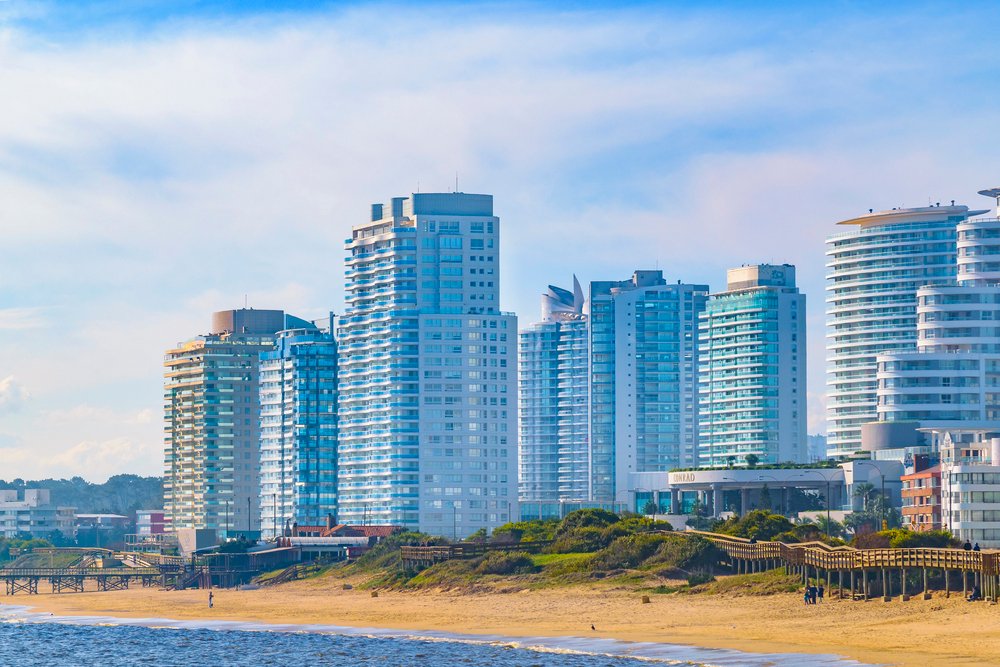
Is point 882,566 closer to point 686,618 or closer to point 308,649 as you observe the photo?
point 686,618

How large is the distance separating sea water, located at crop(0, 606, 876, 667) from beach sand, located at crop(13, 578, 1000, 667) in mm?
2689

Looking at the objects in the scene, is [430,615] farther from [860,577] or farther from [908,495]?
[908,495]

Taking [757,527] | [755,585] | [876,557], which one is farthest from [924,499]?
[876,557]

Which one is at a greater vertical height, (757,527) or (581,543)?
(757,527)

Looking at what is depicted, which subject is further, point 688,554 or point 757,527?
point 757,527

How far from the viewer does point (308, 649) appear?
11925cm

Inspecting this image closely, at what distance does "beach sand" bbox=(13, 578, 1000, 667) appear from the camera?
8638cm

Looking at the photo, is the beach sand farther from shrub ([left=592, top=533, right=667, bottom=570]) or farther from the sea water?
shrub ([left=592, top=533, right=667, bottom=570])

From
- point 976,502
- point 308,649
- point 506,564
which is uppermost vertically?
point 976,502

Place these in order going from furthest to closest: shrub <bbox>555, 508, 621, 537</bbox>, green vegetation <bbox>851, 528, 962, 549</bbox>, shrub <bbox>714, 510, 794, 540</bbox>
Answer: shrub <bbox>555, 508, 621, 537</bbox> < shrub <bbox>714, 510, 794, 540</bbox> < green vegetation <bbox>851, 528, 962, 549</bbox>

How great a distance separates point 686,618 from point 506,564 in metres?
51.3

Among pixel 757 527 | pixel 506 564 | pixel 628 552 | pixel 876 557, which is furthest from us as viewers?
pixel 757 527

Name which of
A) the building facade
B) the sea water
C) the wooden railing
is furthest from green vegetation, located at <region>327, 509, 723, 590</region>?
the building facade

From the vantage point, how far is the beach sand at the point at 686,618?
283 feet
